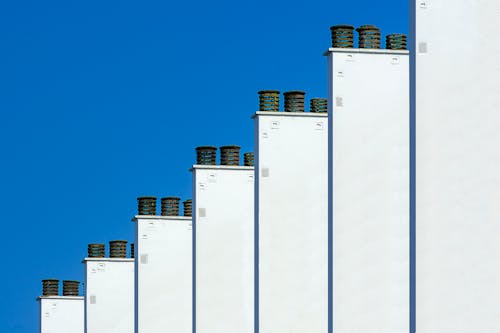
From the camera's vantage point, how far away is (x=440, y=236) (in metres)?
28.9

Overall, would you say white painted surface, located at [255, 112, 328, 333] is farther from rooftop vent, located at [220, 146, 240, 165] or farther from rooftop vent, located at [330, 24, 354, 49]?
rooftop vent, located at [220, 146, 240, 165]

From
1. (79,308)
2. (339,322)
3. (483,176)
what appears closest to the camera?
(483,176)

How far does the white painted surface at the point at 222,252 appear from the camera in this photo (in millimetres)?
45625

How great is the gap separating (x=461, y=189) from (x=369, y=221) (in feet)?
21.2

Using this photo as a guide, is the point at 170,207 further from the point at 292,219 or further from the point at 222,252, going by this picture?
the point at 292,219

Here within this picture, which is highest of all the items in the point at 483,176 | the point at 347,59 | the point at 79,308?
the point at 347,59

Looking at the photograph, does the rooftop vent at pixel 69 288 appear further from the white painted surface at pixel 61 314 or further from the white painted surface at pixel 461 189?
the white painted surface at pixel 461 189

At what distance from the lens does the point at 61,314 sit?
6731cm

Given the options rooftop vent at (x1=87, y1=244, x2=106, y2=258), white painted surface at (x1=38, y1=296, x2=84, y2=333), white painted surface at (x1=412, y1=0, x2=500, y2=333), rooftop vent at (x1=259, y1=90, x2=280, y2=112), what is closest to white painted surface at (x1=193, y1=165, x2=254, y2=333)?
rooftop vent at (x1=259, y1=90, x2=280, y2=112)

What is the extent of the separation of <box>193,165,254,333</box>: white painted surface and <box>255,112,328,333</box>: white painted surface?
523 cm

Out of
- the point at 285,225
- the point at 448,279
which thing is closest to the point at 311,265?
the point at 285,225

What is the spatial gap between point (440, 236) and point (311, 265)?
39.0 feet

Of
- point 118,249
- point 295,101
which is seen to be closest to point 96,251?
point 118,249

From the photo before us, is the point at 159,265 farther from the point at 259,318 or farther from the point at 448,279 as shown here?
the point at 448,279
